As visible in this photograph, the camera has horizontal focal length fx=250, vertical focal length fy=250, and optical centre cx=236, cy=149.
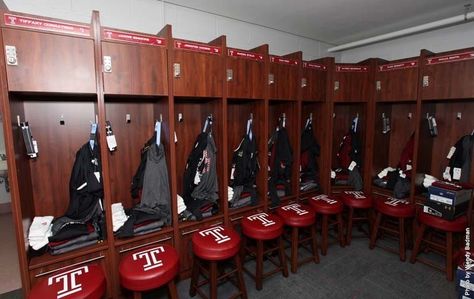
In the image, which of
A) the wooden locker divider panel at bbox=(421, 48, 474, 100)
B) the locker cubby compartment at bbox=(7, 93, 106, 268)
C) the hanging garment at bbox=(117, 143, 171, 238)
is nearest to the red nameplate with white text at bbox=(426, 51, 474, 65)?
the wooden locker divider panel at bbox=(421, 48, 474, 100)

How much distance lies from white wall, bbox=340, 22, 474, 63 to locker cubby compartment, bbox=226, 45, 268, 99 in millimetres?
2350

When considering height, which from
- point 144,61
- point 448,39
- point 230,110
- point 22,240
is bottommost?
point 22,240

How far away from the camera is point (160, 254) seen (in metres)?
1.77

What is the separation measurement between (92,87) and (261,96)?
1525 millimetres

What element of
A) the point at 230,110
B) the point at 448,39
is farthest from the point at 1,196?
the point at 448,39

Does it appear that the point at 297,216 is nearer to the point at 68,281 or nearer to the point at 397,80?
the point at 68,281

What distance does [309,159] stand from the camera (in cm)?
324

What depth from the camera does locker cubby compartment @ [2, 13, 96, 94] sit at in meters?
1.54

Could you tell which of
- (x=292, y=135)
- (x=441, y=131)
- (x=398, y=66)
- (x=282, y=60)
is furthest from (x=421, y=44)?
(x=292, y=135)

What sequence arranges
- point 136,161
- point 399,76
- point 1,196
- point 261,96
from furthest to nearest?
point 1,196 < point 399,76 < point 261,96 < point 136,161

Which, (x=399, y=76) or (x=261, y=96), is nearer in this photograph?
(x=261, y=96)

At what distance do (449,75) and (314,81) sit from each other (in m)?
1.37

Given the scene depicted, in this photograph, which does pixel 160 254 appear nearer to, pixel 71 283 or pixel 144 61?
pixel 71 283

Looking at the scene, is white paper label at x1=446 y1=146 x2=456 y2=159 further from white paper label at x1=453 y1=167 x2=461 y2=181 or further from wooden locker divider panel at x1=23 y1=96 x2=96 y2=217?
wooden locker divider panel at x1=23 y1=96 x2=96 y2=217
